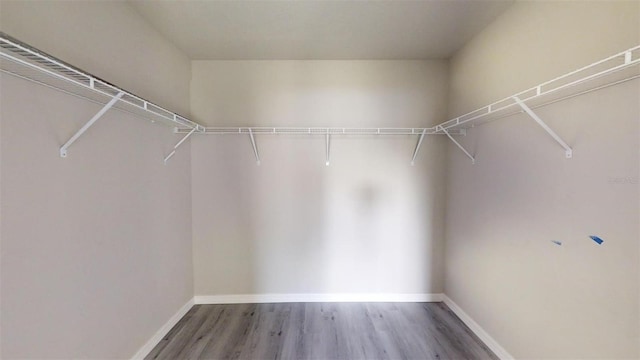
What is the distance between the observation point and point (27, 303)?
103 cm

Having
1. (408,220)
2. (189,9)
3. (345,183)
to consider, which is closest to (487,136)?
(408,220)

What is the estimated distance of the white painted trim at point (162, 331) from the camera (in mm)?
1710

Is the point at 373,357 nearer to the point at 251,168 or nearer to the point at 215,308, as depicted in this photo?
the point at 215,308

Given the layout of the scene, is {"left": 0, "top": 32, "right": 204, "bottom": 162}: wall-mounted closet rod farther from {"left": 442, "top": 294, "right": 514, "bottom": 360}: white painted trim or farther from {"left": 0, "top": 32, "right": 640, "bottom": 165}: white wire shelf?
{"left": 442, "top": 294, "right": 514, "bottom": 360}: white painted trim

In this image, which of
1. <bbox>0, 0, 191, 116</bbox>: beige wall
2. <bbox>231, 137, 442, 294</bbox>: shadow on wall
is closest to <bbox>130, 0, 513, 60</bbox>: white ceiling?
<bbox>0, 0, 191, 116</bbox>: beige wall

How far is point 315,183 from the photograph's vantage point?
2439mm

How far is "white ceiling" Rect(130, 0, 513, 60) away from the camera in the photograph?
163 cm

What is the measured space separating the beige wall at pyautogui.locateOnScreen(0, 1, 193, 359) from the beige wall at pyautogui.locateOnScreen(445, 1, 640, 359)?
269cm

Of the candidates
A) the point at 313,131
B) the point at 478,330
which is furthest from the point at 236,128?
the point at 478,330

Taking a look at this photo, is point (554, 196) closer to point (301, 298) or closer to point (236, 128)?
point (301, 298)

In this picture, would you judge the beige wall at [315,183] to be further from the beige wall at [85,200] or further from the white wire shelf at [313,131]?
the beige wall at [85,200]

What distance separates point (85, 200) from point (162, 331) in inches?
52.3

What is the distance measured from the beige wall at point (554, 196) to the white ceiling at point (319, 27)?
301 millimetres

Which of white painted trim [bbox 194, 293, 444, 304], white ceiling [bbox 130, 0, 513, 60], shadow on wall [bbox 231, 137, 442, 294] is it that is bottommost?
white painted trim [bbox 194, 293, 444, 304]
